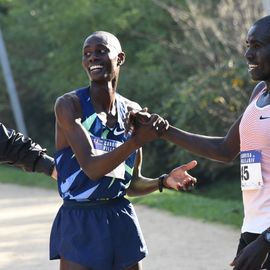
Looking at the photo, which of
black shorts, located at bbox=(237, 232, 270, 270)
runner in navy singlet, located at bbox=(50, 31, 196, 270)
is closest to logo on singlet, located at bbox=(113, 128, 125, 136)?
runner in navy singlet, located at bbox=(50, 31, 196, 270)

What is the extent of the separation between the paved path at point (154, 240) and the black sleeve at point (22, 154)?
3179 mm

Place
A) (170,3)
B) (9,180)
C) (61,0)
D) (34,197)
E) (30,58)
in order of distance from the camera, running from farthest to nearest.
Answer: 1. (30,58)
2. (61,0)
3. (170,3)
4. (9,180)
5. (34,197)

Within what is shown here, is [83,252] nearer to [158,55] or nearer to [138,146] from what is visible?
[138,146]

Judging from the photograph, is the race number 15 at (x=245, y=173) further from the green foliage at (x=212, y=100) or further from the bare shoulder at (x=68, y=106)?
the green foliage at (x=212, y=100)

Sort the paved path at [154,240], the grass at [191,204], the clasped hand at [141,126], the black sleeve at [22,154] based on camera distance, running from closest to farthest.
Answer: the clasped hand at [141,126] → the black sleeve at [22,154] → the paved path at [154,240] → the grass at [191,204]

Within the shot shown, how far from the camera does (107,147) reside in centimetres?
382

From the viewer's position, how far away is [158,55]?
56.5ft

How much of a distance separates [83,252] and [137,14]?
14.2m

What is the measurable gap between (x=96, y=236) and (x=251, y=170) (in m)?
0.87

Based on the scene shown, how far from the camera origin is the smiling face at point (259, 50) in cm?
342

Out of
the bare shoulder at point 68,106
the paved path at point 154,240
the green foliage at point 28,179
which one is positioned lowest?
the green foliage at point 28,179

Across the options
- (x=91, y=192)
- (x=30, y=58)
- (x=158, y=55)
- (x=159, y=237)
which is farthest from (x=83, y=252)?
(x=30, y=58)

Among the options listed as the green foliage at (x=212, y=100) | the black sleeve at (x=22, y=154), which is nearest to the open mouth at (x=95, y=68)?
the black sleeve at (x=22, y=154)

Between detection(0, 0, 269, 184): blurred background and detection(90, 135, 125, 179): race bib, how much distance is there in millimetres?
4570
